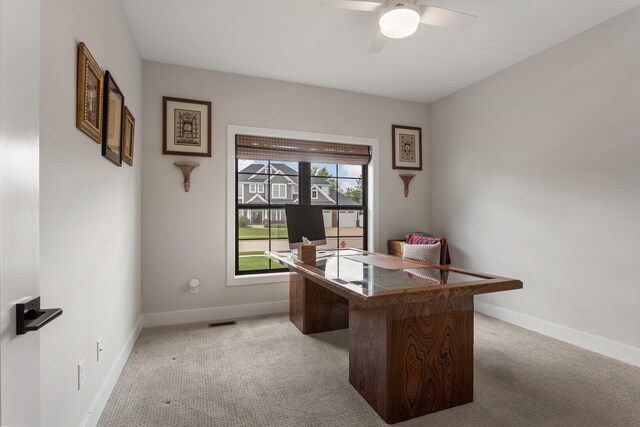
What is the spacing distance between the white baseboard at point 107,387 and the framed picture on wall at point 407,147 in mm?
3580

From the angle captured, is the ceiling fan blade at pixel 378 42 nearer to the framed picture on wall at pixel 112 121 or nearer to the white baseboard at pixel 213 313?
the framed picture on wall at pixel 112 121

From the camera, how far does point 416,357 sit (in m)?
1.81

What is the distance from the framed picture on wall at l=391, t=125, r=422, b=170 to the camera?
438 centimetres

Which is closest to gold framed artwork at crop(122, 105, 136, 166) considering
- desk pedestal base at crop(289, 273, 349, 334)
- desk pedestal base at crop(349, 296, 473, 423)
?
desk pedestal base at crop(289, 273, 349, 334)

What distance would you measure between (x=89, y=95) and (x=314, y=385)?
7.08ft

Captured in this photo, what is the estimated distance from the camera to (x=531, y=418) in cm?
180

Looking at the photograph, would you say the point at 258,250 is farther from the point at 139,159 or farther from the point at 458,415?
the point at 458,415

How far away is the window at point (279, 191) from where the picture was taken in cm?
391

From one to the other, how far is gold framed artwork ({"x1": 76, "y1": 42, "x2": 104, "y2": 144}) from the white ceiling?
1077 millimetres

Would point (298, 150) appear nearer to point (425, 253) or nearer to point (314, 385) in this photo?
point (425, 253)

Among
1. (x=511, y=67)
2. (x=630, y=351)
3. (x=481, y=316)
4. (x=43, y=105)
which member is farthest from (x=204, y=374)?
(x=511, y=67)

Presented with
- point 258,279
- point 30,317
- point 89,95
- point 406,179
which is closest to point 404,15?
point 89,95

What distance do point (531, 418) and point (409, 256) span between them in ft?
5.53

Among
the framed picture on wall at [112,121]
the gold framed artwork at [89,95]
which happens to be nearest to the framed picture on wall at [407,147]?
the framed picture on wall at [112,121]
